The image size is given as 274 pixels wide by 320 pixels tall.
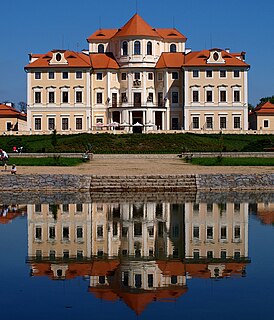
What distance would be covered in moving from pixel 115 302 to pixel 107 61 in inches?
2564

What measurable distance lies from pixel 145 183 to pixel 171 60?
153 ft

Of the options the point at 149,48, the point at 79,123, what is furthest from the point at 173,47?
the point at 79,123

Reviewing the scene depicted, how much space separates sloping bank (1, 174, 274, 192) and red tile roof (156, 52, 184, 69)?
146ft

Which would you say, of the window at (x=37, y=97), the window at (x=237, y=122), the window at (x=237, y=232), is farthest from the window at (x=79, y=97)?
the window at (x=237, y=232)

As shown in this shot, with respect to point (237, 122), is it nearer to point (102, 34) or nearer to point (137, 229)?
point (102, 34)

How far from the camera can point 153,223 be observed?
17.8 metres

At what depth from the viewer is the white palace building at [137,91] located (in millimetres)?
70688

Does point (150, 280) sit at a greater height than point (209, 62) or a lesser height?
lesser

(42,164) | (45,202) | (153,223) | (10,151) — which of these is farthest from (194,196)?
(10,151)

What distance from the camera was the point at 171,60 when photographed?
241ft

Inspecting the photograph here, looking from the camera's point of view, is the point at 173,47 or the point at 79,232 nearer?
the point at 79,232

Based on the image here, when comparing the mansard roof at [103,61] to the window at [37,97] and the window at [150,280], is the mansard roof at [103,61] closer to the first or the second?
the window at [37,97]

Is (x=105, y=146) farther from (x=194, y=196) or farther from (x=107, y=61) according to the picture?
(x=194, y=196)

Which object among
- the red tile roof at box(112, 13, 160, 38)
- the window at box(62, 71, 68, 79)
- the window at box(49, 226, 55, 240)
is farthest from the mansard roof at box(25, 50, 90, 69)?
the window at box(49, 226, 55, 240)
